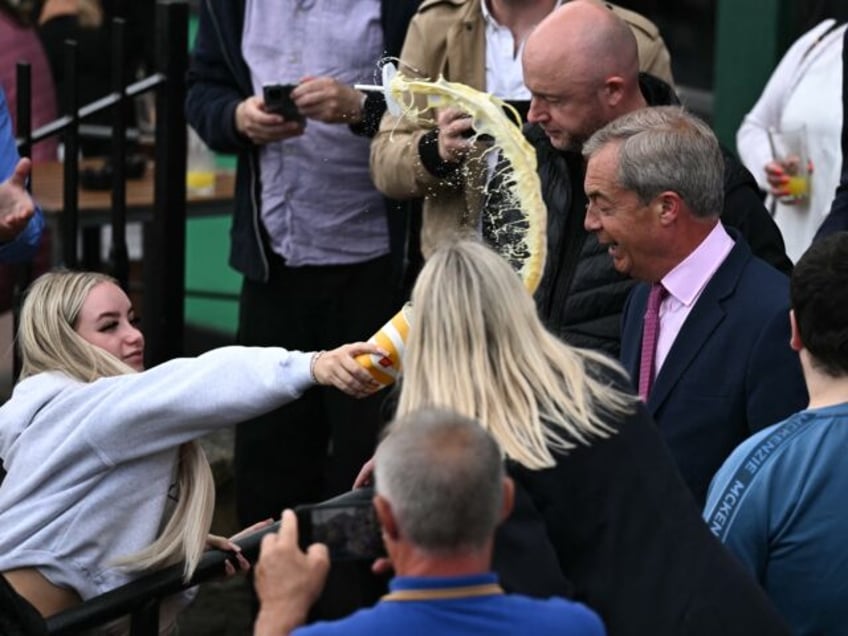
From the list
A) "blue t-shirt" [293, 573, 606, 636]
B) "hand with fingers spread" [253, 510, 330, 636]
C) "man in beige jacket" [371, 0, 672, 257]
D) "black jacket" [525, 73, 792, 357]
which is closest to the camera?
Result: "blue t-shirt" [293, 573, 606, 636]

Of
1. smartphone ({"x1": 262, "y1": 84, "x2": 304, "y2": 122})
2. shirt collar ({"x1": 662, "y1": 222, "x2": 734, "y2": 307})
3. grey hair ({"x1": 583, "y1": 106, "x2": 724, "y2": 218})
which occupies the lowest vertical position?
shirt collar ({"x1": 662, "y1": 222, "x2": 734, "y2": 307})

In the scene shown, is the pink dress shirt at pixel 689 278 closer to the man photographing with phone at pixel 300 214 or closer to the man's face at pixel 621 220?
the man's face at pixel 621 220

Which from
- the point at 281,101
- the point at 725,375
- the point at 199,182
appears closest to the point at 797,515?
the point at 725,375

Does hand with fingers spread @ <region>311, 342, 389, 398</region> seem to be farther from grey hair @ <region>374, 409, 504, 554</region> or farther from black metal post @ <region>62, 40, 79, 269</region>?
black metal post @ <region>62, 40, 79, 269</region>

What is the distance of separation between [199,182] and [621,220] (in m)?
3.52

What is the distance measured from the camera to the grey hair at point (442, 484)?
9.21 feet

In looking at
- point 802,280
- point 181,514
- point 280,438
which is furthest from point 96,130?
point 802,280

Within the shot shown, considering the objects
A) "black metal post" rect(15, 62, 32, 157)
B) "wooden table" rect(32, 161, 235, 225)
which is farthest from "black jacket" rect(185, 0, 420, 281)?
"wooden table" rect(32, 161, 235, 225)

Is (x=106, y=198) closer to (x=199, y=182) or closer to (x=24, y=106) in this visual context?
(x=199, y=182)

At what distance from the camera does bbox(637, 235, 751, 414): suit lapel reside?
4.43 metres

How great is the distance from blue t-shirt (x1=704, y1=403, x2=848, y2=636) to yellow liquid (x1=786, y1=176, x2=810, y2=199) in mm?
2728

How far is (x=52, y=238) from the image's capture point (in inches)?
314

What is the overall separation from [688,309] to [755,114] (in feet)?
7.65

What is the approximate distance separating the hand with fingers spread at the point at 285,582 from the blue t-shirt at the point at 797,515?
0.94m
